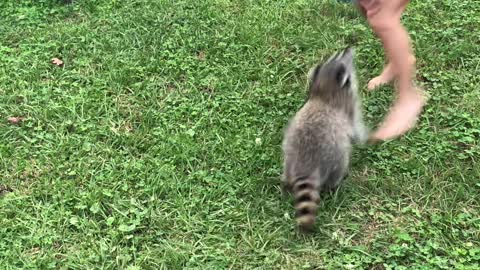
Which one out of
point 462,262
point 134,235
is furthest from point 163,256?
point 462,262

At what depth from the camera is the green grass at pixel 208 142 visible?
3264mm

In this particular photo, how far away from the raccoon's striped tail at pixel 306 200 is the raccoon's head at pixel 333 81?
58 centimetres

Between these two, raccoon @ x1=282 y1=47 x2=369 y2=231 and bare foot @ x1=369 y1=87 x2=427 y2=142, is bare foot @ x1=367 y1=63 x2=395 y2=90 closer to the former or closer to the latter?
bare foot @ x1=369 y1=87 x2=427 y2=142

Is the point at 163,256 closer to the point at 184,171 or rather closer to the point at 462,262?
the point at 184,171

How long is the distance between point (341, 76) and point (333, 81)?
65 mm

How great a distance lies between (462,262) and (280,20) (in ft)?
9.05

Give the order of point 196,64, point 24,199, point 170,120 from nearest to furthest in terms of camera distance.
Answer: point 24,199 < point 170,120 < point 196,64

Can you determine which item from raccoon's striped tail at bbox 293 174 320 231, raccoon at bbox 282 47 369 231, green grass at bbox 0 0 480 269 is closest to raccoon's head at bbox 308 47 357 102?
raccoon at bbox 282 47 369 231

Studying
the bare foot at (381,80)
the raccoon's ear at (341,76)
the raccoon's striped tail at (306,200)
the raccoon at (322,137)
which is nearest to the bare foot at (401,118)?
the raccoon at (322,137)

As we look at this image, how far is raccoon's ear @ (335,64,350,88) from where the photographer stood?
363 centimetres

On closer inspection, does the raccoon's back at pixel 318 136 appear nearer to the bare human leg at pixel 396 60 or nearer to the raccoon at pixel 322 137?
the raccoon at pixel 322 137

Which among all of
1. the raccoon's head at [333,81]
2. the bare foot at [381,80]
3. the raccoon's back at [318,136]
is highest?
the raccoon's head at [333,81]

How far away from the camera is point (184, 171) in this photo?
3771 millimetres

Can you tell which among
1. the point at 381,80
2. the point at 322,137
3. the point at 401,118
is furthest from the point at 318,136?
the point at 381,80
